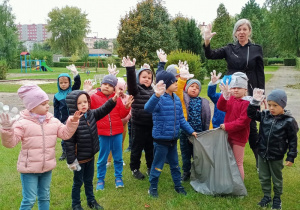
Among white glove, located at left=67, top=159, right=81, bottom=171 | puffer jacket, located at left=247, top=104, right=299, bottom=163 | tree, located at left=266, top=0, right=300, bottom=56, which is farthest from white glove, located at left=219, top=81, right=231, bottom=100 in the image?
tree, located at left=266, top=0, right=300, bottom=56

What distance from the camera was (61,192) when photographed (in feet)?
14.0

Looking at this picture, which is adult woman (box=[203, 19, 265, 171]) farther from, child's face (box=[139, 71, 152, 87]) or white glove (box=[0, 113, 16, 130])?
white glove (box=[0, 113, 16, 130])

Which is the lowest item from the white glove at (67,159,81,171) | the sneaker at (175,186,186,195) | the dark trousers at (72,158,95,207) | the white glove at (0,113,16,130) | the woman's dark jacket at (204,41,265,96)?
the sneaker at (175,186,186,195)

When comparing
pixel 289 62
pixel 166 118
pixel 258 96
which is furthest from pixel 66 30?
pixel 258 96

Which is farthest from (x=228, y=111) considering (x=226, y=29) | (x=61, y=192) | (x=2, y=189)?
(x=226, y=29)

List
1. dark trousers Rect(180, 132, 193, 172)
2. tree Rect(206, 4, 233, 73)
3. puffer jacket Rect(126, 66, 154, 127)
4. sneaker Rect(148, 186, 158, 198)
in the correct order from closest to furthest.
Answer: sneaker Rect(148, 186, 158, 198) < puffer jacket Rect(126, 66, 154, 127) < dark trousers Rect(180, 132, 193, 172) < tree Rect(206, 4, 233, 73)

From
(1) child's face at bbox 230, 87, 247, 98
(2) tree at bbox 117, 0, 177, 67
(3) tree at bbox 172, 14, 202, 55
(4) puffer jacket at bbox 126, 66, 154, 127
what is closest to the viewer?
(1) child's face at bbox 230, 87, 247, 98

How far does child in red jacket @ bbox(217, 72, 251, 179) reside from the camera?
3920 mm

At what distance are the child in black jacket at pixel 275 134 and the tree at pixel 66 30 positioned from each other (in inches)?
2693

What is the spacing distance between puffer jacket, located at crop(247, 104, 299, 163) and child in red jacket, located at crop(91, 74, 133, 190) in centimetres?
186

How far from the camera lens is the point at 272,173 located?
3.64 m

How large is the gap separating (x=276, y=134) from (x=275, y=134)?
0.4 inches

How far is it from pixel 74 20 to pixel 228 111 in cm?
7190

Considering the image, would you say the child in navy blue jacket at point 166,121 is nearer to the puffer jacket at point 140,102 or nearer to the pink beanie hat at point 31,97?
the puffer jacket at point 140,102
